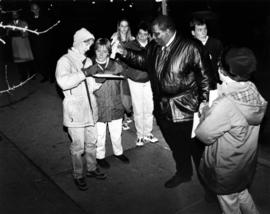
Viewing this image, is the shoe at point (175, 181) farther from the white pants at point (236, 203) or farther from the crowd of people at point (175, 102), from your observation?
the white pants at point (236, 203)

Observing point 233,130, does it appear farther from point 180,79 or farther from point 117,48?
point 117,48

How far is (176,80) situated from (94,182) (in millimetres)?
1853

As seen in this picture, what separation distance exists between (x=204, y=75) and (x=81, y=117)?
1.61 m

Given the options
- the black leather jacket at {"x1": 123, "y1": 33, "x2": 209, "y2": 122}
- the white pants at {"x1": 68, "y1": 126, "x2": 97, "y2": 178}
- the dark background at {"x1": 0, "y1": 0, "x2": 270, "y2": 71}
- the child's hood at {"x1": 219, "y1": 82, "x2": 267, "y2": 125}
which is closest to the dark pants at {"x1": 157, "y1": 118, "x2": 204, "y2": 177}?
the black leather jacket at {"x1": 123, "y1": 33, "x2": 209, "y2": 122}

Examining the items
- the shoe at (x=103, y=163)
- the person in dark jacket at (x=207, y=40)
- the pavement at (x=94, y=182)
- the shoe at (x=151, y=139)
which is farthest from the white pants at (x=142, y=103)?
the person in dark jacket at (x=207, y=40)

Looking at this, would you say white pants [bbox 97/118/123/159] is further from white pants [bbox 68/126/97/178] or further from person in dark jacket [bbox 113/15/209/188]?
person in dark jacket [bbox 113/15/209/188]

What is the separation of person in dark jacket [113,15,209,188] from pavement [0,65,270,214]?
0.41 m

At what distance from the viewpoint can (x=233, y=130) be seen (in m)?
3.01

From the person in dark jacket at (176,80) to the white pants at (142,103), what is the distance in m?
1.04

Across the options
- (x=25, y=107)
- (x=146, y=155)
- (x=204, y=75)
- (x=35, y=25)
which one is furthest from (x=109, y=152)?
(x=35, y=25)

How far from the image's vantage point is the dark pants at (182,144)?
4.39 m

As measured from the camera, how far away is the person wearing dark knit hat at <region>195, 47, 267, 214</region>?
297 cm

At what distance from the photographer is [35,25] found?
9.09m

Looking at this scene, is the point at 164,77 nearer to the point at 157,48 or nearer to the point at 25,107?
the point at 157,48
